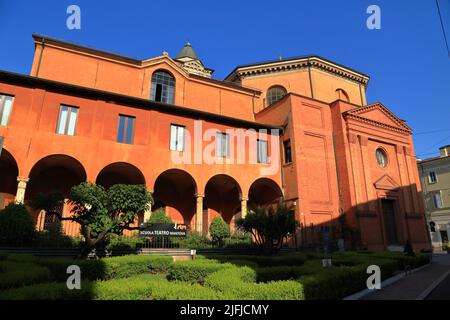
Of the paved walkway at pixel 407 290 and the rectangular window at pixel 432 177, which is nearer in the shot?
the paved walkway at pixel 407 290

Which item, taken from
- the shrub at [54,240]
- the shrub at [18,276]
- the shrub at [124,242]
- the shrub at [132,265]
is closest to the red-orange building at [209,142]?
the shrub at [54,240]

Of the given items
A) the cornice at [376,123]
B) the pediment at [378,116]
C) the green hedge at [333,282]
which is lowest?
the green hedge at [333,282]

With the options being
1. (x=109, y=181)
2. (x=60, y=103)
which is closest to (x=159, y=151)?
(x=109, y=181)

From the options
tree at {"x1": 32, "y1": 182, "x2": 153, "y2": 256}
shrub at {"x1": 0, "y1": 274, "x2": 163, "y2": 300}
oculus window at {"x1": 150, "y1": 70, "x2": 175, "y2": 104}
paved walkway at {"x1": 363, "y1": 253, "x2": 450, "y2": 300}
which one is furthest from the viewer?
oculus window at {"x1": 150, "y1": 70, "x2": 175, "y2": 104}

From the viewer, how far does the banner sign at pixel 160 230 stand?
15.2 meters

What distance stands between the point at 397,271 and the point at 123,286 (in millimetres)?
13522

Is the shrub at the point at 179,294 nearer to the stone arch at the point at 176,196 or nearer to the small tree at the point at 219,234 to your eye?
the small tree at the point at 219,234

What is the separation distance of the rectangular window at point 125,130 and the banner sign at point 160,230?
641 cm

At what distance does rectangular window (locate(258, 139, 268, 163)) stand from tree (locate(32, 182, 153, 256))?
12819 millimetres

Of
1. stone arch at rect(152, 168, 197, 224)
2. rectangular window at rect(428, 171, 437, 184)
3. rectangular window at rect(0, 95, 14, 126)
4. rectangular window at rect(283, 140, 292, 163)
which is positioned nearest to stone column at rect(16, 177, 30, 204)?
rectangular window at rect(0, 95, 14, 126)

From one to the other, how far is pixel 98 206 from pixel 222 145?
11813 mm

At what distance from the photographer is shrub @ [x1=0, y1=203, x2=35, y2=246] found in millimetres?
12680

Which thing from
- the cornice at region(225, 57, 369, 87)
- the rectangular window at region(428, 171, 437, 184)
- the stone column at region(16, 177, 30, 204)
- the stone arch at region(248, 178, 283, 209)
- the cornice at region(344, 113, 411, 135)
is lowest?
the stone column at region(16, 177, 30, 204)

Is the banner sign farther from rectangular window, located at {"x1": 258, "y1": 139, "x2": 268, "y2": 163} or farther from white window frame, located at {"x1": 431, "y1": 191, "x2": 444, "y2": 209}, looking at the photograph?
white window frame, located at {"x1": 431, "y1": 191, "x2": 444, "y2": 209}
